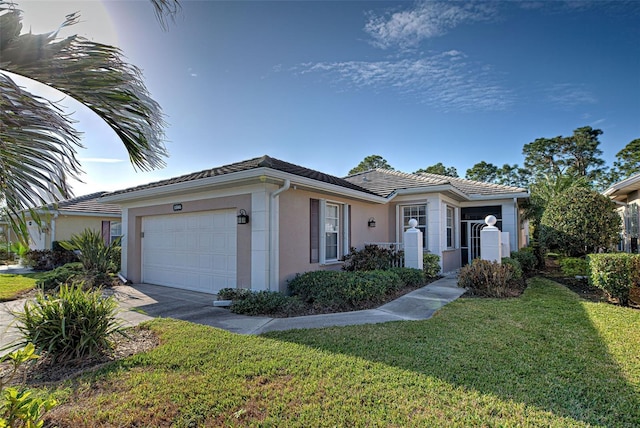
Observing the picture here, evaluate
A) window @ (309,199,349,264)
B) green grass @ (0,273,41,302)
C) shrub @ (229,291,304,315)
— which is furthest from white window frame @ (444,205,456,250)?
green grass @ (0,273,41,302)

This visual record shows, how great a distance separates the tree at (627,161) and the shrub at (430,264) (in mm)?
31122

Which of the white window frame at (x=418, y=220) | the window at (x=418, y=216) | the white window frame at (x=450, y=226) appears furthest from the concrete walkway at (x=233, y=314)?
the white window frame at (x=450, y=226)

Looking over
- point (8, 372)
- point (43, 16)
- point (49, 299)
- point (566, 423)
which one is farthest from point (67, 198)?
point (566, 423)

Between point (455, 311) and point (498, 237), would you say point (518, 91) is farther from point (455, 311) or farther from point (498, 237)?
point (455, 311)

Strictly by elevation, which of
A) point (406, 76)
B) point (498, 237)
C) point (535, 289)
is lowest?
point (535, 289)

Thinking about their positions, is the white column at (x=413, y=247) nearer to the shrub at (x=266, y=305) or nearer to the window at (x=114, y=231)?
the shrub at (x=266, y=305)

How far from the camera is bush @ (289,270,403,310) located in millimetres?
7301

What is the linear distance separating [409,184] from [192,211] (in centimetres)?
775

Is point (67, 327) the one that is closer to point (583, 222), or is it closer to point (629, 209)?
point (583, 222)

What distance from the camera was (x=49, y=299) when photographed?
4.63 metres

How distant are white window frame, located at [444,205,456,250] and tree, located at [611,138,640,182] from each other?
27954mm

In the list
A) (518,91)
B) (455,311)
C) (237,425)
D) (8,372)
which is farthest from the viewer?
(518,91)

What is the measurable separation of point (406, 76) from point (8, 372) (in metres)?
11.0

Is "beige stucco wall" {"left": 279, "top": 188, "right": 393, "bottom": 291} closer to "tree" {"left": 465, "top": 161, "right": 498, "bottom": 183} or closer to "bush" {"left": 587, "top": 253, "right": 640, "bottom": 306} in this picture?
"bush" {"left": 587, "top": 253, "right": 640, "bottom": 306}
